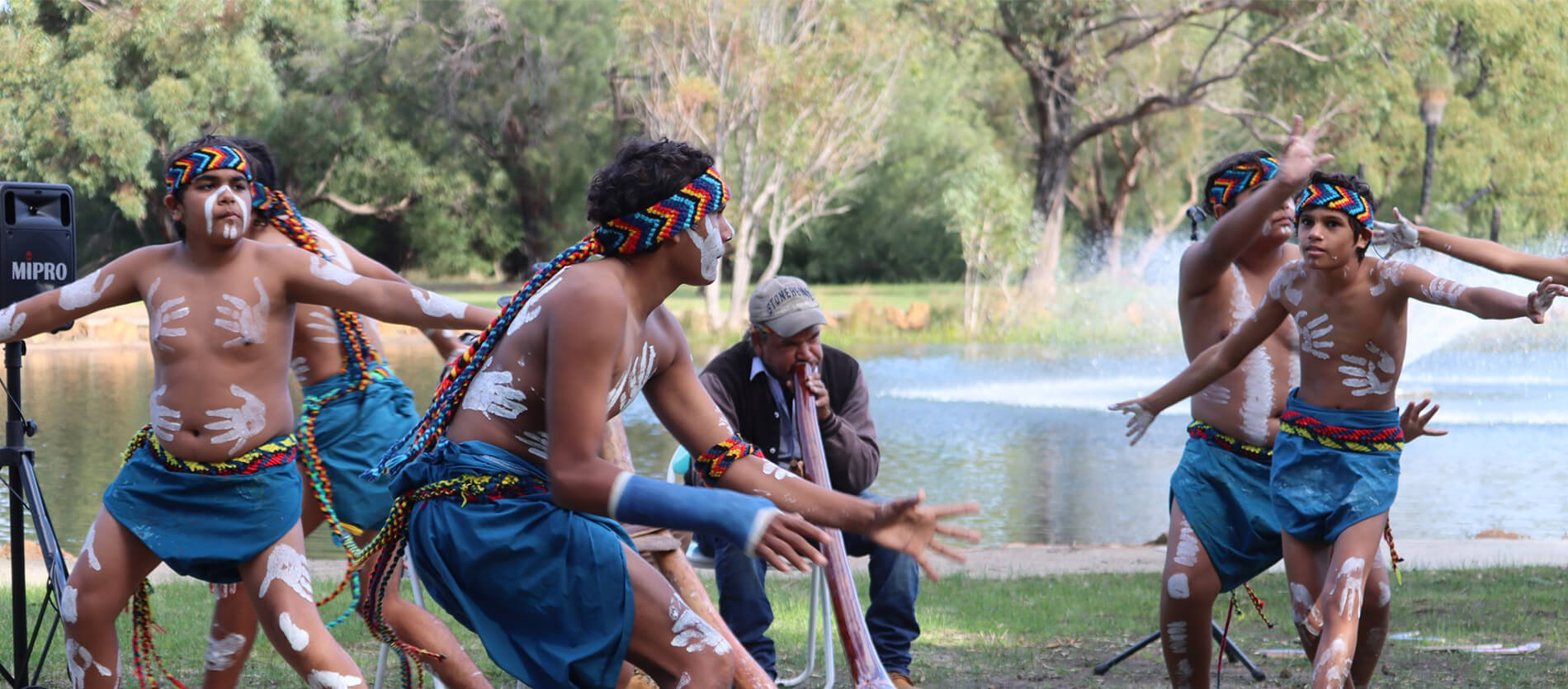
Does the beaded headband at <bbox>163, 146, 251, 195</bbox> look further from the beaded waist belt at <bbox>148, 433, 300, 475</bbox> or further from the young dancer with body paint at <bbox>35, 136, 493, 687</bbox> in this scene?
the beaded waist belt at <bbox>148, 433, 300, 475</bbox>

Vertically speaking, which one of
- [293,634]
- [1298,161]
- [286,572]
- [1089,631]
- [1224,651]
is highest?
[1298,161]

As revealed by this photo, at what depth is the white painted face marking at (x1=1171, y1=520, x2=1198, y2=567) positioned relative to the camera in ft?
14.7

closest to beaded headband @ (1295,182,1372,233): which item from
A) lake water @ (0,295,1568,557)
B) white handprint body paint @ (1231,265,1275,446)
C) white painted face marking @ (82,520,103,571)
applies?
white handprint body paint @ (1231,265,1275,446)

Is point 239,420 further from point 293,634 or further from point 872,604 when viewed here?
point 872,604

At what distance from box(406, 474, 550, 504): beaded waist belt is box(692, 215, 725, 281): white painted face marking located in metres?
0.52

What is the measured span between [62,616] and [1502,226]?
102ft

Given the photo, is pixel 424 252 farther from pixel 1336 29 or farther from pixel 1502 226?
pixel 1502 226

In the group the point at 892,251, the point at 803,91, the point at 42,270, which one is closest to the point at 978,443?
the point at 42,270

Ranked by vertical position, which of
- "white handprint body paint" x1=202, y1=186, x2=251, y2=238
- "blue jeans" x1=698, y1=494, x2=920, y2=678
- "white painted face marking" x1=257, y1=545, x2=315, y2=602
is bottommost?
"blue jeans" x1=698, y1=494, x2=920, y2=678

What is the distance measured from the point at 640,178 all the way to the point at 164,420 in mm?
1632

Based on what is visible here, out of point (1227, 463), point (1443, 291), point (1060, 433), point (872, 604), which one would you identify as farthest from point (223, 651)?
point (1060, 433)

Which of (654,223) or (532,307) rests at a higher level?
(654,223)

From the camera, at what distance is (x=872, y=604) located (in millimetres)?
5199

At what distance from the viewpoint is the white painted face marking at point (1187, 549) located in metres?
4.48
